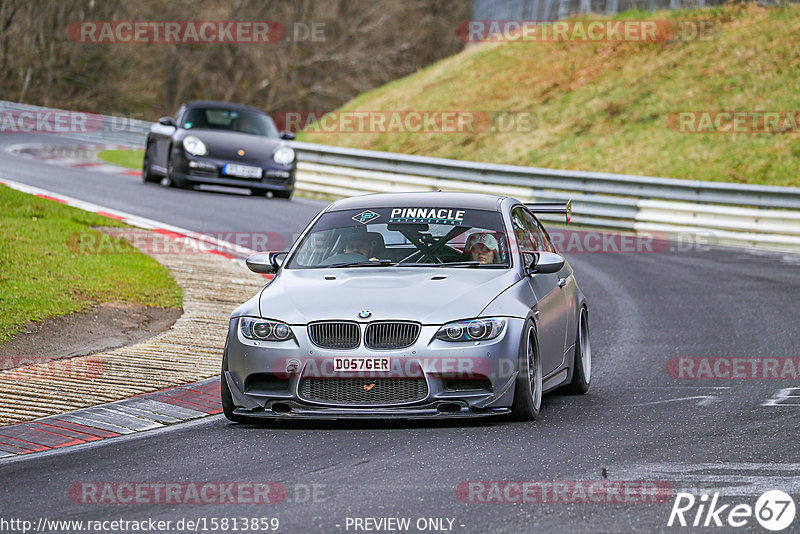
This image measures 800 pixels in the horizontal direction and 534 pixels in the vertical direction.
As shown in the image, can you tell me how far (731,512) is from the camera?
18.9ft

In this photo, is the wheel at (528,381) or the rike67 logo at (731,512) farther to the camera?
the wheel at (528,381)

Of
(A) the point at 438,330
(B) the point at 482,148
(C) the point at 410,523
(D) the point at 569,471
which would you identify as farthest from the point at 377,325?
(B) the point at 482,148

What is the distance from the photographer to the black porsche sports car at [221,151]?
74.7 ft

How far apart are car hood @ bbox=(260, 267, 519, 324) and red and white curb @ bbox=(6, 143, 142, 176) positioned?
19.3m

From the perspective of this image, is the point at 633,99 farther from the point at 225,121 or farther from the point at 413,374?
the point at 413,374

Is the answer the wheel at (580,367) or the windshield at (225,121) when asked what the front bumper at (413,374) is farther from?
the windshield at (225,121)

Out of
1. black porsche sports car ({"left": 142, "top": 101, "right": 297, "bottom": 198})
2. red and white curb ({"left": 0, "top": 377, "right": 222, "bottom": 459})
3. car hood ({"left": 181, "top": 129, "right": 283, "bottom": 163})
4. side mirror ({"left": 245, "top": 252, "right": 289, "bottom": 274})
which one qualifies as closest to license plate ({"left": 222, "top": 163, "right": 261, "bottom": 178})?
black porsche sports car ({"left": 142, "top": 101, "right": 297, "bottom": 198})

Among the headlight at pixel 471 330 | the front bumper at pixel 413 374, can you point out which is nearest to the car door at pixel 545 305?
the headlight at pixel 471 330

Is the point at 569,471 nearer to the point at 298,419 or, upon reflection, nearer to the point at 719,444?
the point at 719,444

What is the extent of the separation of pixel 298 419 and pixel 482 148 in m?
24.7

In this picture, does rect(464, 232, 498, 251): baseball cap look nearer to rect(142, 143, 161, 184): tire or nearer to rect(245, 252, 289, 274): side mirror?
rect(245, 252, 289, 274): side mirror

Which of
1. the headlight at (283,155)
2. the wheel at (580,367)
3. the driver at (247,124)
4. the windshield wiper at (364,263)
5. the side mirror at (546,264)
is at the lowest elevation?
the wheel at (580,367)

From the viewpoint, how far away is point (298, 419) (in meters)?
8.09

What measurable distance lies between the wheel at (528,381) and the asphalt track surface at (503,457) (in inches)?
4.0
